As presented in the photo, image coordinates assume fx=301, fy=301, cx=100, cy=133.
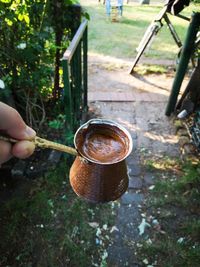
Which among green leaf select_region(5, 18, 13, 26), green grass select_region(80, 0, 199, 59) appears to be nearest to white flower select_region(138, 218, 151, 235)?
green leaf select_region(5, 18, 13, 26)

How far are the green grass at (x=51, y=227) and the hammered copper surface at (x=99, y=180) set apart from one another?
963mm

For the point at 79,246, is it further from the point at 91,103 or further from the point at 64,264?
the point at 91,103

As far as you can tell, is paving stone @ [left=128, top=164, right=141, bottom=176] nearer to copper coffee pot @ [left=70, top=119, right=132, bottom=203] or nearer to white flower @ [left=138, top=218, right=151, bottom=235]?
white flower @ [left=138, top=218, right=151, bottom=235]

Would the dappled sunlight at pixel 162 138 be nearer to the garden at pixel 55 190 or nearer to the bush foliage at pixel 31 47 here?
the garden at pixel 55 190

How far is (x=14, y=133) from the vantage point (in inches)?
50.8

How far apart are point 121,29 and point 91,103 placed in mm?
4182

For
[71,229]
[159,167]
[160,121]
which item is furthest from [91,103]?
[71,229]

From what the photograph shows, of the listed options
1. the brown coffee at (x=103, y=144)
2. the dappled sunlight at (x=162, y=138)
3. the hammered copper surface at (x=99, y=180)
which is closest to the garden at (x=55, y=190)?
the dappled sunlight at (x=162, y=138)

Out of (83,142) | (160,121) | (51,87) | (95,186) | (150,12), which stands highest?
(83,142)

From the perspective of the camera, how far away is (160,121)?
4.24m

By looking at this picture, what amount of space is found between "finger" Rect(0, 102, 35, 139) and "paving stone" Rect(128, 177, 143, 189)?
2.05 m

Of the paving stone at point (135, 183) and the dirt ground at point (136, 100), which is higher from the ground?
the paving stone at point (135, 183)

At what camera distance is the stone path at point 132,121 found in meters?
2.75

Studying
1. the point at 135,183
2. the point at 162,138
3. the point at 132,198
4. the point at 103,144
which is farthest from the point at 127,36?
the point at 103,144
